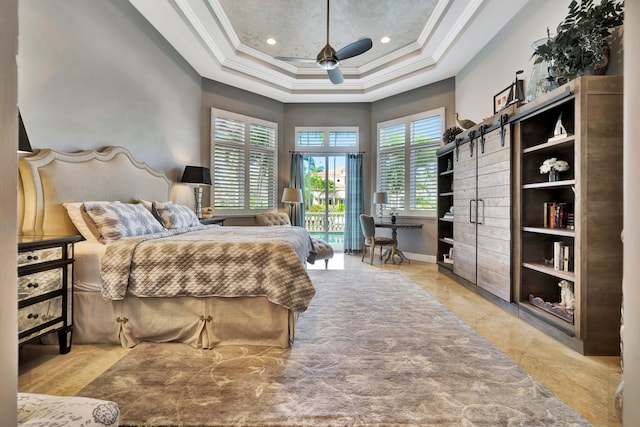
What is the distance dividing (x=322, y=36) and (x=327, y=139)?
2.25m

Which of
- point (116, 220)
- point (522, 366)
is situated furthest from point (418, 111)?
point (116, 220)

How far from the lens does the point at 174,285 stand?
223 cm

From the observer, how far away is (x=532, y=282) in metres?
3.00

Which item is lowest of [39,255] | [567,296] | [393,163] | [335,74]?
[567,296]

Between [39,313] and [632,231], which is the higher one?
[632,231]

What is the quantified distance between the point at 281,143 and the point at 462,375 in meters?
5.78

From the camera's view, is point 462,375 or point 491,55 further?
point 491,55

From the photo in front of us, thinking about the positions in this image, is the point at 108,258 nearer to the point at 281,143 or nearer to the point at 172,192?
the point at 172,192

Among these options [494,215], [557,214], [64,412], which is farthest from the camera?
[494,215]

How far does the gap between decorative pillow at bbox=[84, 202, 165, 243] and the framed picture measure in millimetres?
4411

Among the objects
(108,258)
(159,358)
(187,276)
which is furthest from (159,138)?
(159,358)

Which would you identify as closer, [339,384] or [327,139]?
[339,384]

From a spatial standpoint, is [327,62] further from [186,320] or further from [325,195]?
[325,195]

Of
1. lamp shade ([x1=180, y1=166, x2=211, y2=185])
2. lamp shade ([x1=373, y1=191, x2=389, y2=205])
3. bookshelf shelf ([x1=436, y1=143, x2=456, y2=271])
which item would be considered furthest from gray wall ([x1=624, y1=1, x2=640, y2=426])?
lamp shade ([x1=373, y1=191, x2=389, y2=205])
